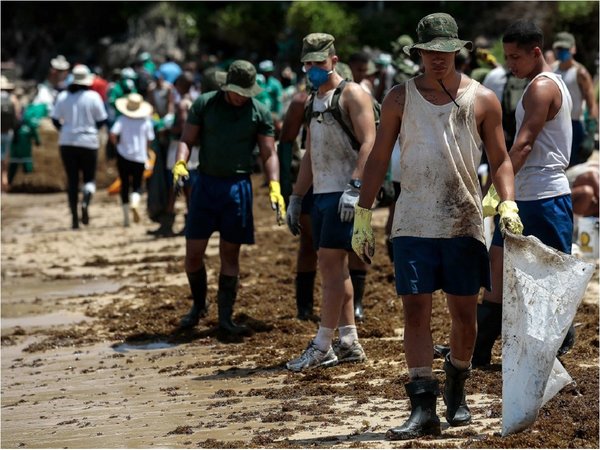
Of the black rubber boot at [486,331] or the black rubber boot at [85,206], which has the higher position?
the black rubber boot at [85,206]

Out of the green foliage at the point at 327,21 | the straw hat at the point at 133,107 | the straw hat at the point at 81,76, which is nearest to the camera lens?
the straw hat at the point at 81,76

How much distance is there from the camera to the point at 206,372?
8102mm

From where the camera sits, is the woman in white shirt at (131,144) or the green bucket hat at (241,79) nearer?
the green bucket hat at (241,79)

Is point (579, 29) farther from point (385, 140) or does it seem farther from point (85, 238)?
point (385, 140)

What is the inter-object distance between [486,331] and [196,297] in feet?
8.85

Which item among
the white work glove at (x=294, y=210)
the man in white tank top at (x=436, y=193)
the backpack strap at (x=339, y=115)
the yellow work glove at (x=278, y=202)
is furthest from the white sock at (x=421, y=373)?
the yellow work glove at (x=278, y=202)

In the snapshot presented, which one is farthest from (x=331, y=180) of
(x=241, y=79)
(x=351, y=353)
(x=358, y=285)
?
(x=358, y=285)

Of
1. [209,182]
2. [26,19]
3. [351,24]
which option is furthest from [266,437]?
[26,19]

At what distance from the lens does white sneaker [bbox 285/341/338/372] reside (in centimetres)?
783

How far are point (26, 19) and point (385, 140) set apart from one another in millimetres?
31788

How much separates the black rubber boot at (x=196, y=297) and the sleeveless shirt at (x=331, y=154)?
1.73 metres

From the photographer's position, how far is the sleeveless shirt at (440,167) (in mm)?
6117

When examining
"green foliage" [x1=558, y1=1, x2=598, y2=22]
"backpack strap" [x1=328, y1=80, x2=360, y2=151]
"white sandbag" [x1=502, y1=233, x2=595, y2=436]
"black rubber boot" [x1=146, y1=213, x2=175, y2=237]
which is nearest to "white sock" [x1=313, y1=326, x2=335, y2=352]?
"backpack strap" [x1=328, y1=80, x2=360, y2=151]

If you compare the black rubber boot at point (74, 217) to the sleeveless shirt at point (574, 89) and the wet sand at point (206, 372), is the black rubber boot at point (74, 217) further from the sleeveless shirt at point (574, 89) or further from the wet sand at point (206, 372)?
the sleeveless shirt at point (574, 89)
